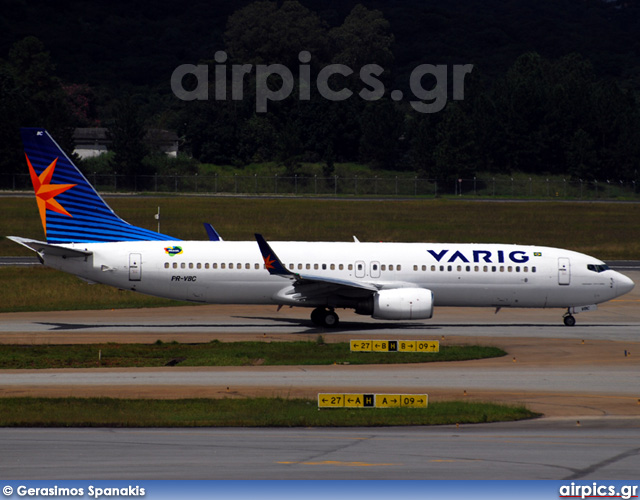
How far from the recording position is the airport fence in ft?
420

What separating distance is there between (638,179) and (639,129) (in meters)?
8.64

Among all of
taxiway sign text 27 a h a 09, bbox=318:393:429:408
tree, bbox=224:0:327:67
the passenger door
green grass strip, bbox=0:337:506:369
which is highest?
tree, bbox=224:0:327:67

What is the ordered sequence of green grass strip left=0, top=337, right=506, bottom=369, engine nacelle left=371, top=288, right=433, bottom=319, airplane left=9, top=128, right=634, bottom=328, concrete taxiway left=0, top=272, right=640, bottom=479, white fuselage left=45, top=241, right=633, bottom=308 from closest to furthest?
concrete taxiway left=0, top=272, right=640, bottom=479 → green grass strip left=0, top=337, right=506, bottom=369 → engine nacelle left=371, top=288, right=433, bottom=319 → airplane left=9, top=128, right=634, bottom=328 → white fuselage left=45, top=241, right=633, bottom=308

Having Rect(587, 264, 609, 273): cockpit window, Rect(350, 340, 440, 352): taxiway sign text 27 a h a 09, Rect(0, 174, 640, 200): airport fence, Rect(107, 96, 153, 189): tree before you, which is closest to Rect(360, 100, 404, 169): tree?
Rect(0, 174, 640, 200): airport fence

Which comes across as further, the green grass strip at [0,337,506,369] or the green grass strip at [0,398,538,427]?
the green grass strip at [0,337,506,369]

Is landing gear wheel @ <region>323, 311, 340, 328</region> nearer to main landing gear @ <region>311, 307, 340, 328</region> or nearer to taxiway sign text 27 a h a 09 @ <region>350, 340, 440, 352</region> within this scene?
main landing gear @ <region>311, 307, 340, 328</region>

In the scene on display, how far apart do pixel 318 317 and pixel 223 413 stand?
17.0 metres

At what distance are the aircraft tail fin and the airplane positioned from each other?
0.15ft

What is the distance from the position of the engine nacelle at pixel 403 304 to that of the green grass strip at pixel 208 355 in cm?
388

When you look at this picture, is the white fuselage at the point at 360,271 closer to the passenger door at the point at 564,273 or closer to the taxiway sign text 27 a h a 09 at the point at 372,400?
the passenger door at the point at 564,273

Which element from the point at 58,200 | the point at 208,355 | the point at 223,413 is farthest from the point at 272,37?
the point at 223,413

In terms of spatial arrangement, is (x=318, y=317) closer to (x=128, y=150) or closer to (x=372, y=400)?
(x=372, y=400)

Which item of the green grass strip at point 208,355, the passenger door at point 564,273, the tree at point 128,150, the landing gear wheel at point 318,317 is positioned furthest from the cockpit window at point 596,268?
the tree at point 128,150

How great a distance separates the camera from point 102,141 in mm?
159875
